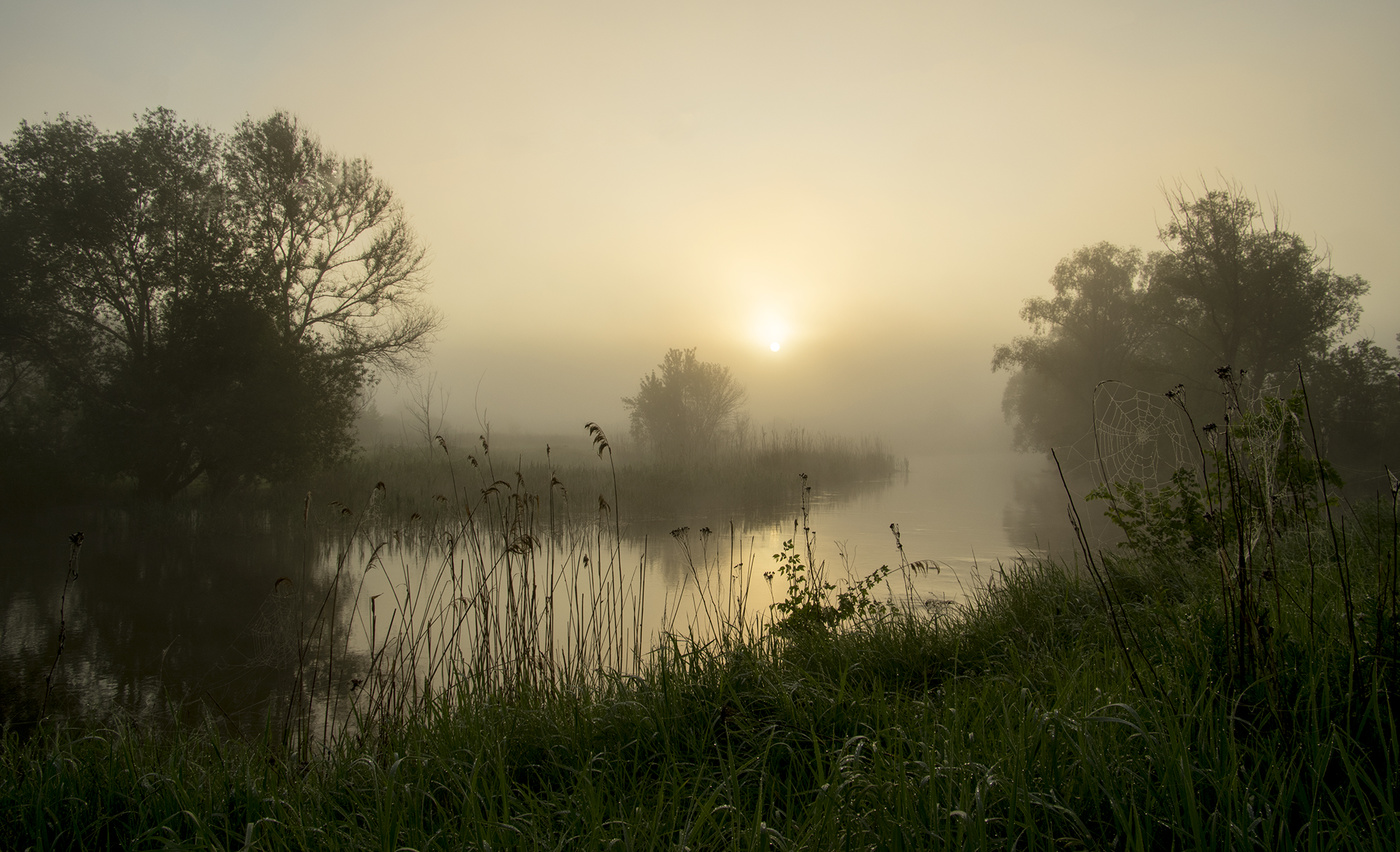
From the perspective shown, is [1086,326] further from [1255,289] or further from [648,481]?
[648,481]

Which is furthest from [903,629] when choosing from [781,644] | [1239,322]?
[1239,322]

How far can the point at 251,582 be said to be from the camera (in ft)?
26.3

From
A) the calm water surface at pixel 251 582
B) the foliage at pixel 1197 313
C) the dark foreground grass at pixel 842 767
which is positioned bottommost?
the calm water surface at pixel 251 582

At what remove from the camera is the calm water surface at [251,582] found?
15.5ft

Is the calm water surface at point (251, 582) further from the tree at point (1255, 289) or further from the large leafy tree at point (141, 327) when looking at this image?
the tree at point (1255, 289)

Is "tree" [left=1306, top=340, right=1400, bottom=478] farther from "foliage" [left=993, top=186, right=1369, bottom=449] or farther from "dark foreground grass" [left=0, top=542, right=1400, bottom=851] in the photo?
"dark foreground grass" [left=0, top=542, right=1400, bottom=851]

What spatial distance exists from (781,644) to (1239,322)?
23846 mm

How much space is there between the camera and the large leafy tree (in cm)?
1264

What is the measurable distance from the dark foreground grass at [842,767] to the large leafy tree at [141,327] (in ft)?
40.1

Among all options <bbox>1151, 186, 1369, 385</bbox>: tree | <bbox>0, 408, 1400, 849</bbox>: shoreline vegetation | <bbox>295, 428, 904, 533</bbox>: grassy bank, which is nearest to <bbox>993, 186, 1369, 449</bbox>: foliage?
<bbox>1151, 186, 1369, 385</bbox>: tree

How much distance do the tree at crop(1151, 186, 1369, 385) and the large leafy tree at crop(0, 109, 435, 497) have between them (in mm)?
23552

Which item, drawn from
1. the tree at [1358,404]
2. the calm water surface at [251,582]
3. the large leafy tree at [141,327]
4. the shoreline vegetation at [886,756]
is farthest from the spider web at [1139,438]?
the large leafy tree at [141,327]

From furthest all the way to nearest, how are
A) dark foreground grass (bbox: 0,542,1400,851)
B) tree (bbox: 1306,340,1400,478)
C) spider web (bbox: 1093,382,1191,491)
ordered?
tree (bbox: 1306,340,1400,478) → spider web (bbox: 1093,382,1191,491) → dark foreground grass (bbox: 0,542,1400,851)

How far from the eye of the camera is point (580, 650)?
3.98 meters
